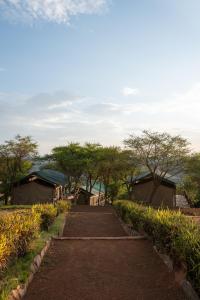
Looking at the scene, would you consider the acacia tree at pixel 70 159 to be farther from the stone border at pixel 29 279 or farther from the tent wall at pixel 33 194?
the stone border at pixel 29 279

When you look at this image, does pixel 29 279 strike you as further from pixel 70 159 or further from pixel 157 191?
pixel 70 159

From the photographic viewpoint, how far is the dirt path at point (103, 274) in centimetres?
700

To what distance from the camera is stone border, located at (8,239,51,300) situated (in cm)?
639

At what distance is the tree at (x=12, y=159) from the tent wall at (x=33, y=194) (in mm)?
1671

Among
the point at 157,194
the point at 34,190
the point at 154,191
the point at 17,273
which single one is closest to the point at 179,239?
the point at 17,273

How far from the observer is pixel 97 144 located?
4984cm

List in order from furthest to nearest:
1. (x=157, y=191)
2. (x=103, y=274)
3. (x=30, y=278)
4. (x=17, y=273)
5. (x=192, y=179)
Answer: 1. (x=192, y=179)
2. (x=157, y=191)
3. (x=103, y=274)
4. (x=30, y=278)
5. (x=17, y=273)

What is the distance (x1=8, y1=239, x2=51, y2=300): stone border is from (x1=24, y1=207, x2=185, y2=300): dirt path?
0.42 ft

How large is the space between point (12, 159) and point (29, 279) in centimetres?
3951

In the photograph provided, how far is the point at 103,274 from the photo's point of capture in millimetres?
8398

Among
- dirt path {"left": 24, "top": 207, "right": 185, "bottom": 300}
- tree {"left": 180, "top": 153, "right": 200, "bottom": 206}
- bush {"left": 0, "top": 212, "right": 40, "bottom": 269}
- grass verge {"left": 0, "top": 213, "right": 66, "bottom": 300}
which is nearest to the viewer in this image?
grass verge {"left": 0, "top": 213, "right": 66, "bottom": 300}

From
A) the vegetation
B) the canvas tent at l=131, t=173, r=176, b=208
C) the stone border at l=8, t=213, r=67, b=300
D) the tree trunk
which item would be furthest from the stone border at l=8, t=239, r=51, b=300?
the vegetation

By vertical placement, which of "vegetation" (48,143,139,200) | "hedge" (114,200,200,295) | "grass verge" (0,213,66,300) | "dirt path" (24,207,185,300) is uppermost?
"vegetation" (48,143,139,200)

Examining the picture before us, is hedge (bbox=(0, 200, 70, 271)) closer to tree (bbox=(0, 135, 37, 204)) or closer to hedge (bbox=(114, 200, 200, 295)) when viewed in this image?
hedge (bbox=(114, 200, 200, 295))
